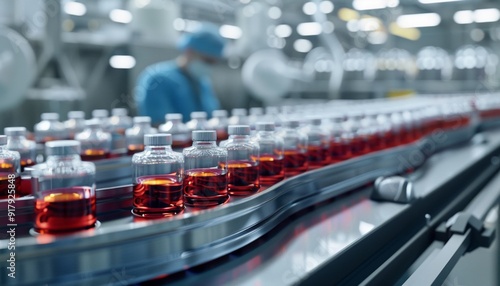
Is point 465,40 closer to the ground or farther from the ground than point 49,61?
farther from the ground

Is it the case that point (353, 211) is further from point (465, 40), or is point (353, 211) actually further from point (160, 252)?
point (465, 40)

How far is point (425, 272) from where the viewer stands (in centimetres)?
98

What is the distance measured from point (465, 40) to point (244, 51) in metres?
4.02

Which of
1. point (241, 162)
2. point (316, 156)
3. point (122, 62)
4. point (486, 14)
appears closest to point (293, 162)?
point (316, 156)

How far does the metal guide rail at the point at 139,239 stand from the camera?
2.09 ft

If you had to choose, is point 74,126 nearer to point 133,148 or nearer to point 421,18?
point 133,148

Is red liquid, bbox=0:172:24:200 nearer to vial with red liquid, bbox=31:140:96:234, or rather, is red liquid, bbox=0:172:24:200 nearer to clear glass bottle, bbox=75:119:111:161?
vial with red liquid, bbox=31:140:96:234

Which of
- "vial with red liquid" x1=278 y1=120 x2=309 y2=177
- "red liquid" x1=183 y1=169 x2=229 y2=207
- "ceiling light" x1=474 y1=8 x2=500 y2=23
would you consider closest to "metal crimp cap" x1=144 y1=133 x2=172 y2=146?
"red liquid" x1=183 y1=169 x2=229 y2=207

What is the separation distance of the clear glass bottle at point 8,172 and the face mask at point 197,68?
2.13 meters

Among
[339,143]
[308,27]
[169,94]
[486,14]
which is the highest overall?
[308,27]

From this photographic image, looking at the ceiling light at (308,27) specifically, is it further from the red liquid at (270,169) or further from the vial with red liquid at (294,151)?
the red liquid at (270,169)

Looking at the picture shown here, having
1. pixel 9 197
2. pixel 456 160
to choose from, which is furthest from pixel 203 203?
pixel 456 160

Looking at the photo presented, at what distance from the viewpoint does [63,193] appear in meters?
0.74

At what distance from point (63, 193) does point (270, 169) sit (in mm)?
541
